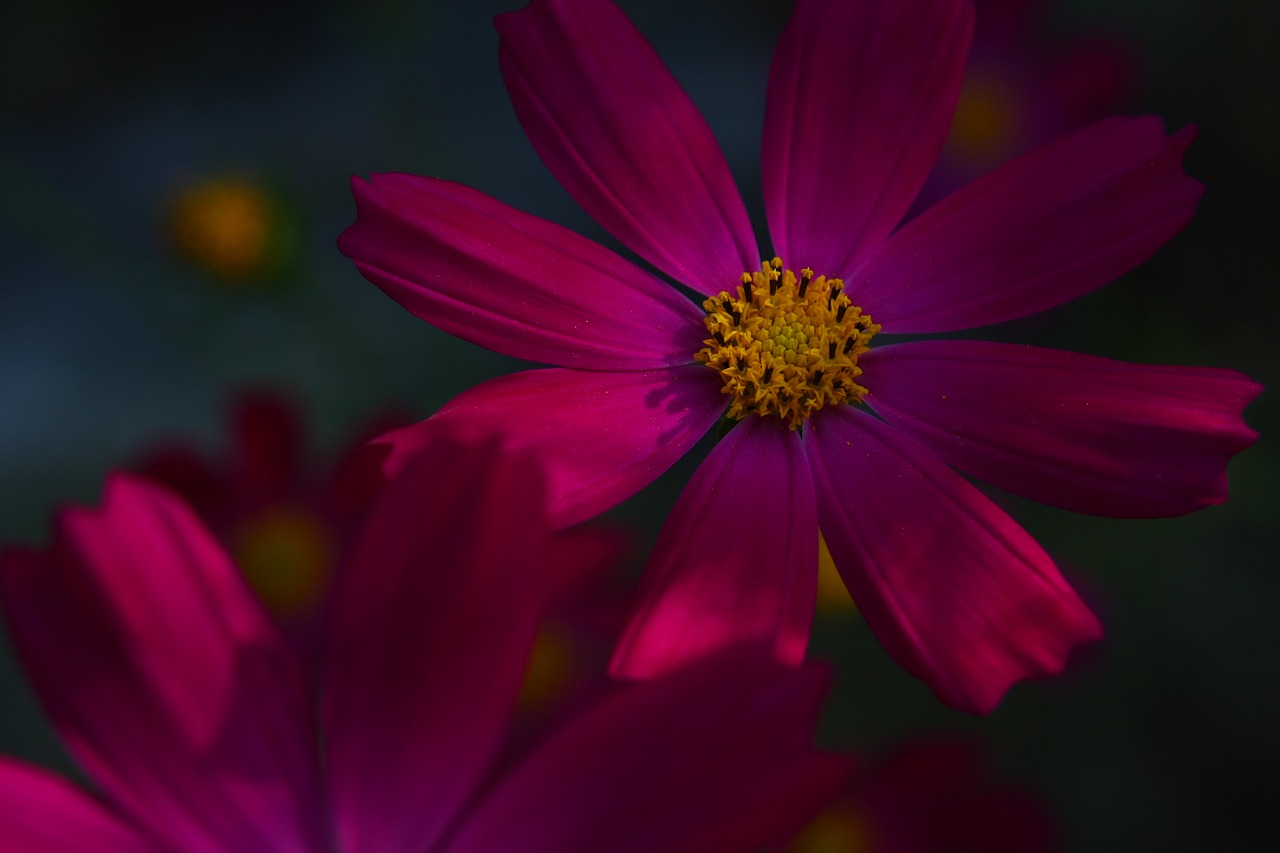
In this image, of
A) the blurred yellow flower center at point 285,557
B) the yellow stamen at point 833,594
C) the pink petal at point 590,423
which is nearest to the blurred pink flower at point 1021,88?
the yellow stamen at point 833,594

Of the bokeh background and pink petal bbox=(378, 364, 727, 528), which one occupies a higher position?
the bokeh background

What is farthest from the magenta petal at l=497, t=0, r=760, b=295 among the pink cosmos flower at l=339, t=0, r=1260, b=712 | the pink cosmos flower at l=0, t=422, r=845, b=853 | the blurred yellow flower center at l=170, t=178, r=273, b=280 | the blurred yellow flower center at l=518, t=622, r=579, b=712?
the blurred yellow flower center at l=170, t=178, r=273, b=280

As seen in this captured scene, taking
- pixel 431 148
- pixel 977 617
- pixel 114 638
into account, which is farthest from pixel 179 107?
pixel 977 617

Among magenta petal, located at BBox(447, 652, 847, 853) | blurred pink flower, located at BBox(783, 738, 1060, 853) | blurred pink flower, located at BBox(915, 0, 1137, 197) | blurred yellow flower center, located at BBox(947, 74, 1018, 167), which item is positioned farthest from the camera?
blurred yellow flower center, located at BBox(947, 74, 1018, 167)

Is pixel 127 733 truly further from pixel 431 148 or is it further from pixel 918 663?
pixel 431 148

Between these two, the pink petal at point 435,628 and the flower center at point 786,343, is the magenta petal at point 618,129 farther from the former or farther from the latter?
the pink petal at point 435,628

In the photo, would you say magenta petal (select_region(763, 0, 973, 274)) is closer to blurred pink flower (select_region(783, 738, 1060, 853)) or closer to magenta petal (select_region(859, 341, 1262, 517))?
magenta petal (select_region(859, 341, 1262, 517))

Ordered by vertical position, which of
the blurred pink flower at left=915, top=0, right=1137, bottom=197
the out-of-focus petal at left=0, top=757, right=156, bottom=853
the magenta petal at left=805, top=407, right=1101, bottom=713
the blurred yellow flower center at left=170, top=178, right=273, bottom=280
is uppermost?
the blurred pink flower at left=915, top=0, right=1137, bottom=197
